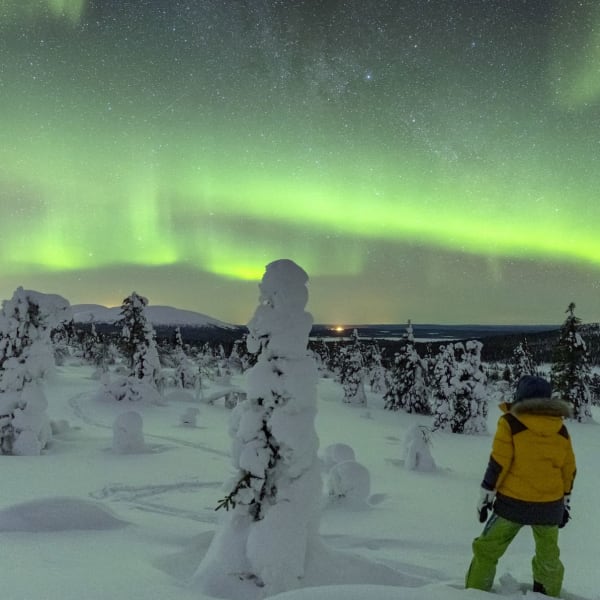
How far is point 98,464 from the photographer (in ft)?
46.5

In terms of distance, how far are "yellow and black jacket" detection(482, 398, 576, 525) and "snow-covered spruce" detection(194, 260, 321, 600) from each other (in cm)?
207

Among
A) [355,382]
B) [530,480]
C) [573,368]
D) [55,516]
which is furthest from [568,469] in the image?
[355,382]

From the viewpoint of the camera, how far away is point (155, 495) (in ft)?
34.9

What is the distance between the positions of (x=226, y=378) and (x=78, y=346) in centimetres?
4701

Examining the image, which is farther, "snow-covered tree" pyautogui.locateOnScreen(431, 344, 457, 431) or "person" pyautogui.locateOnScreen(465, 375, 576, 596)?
"snow-covered tree" pyautogui.locateOnScreen(431, 344, 457, 431)

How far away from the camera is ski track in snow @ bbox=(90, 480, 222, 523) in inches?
352

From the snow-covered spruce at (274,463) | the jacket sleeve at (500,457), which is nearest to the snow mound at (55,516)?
the snow-covered spruce at (274,463)

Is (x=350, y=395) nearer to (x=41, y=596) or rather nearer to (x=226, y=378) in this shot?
(x=226, y=378)

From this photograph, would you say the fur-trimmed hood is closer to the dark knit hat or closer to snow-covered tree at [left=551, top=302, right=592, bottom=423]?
the dark knit hat

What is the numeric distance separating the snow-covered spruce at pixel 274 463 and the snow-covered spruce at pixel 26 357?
44.5 feet

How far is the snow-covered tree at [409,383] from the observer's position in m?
42.0

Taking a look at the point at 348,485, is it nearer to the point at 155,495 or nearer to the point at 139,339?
the point at 155,495

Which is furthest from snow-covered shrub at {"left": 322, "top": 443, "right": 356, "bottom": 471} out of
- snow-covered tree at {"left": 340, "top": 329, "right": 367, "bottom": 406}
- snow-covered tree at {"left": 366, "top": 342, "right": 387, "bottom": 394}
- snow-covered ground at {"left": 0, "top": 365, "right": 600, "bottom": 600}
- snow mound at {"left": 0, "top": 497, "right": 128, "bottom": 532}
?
snow-covered tree at {"left": 366, "top": 342, "right": 387, "bottom": 394}

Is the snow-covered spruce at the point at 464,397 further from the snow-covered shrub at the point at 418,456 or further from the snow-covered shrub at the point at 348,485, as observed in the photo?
the snow-covered shrub at the point at 348,485
